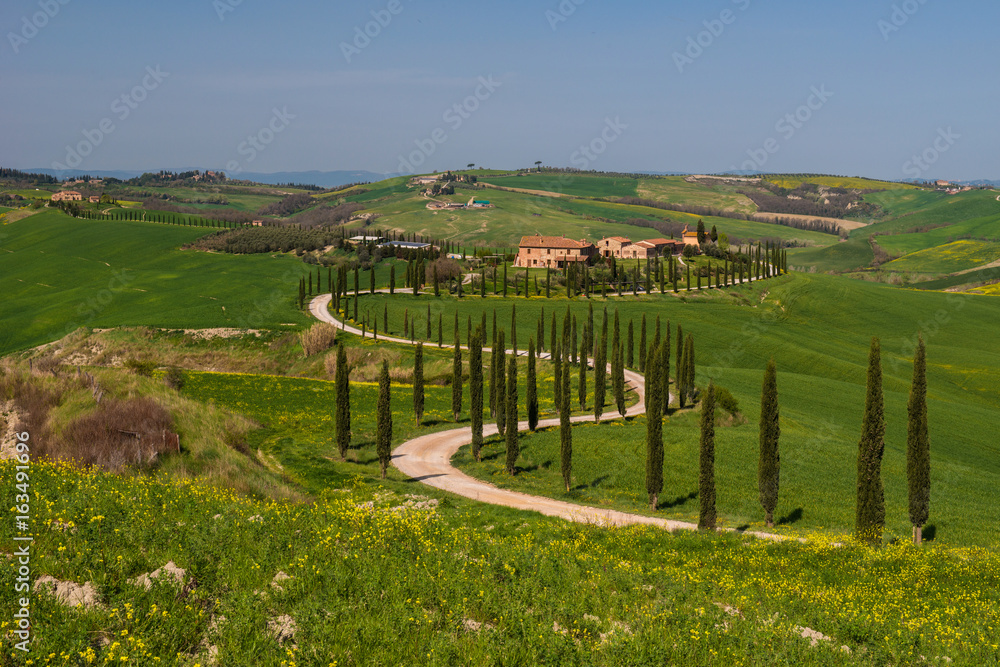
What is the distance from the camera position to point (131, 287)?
150875mm

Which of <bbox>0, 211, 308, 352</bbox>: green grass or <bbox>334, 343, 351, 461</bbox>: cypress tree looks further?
<bbox>0, 211, 308, 352</bbox>: green grass

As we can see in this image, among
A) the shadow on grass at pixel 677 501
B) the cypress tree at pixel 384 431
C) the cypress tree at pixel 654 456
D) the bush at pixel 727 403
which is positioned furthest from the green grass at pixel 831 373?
the cypress tree at pixel 384 431

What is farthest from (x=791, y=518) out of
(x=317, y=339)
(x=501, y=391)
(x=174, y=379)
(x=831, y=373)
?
(x=317, y=339)

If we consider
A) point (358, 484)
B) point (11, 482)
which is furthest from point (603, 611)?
point (358, 484)

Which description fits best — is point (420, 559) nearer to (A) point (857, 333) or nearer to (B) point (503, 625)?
(B) point (503, 625)

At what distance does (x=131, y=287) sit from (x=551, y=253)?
10519 cm

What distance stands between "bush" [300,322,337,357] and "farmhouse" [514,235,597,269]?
80.7m

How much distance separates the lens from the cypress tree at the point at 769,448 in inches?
1519

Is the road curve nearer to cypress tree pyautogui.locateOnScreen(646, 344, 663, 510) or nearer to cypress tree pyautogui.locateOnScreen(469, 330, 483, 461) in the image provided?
cypress tree pyautogui.locateOnScreen(469, 330, 483, 461)

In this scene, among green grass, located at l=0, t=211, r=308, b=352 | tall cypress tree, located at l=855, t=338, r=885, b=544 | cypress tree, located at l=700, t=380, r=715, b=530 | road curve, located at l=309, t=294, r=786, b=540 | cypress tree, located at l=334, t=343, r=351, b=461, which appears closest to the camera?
tall cypress tree, located at l=855, t=338, r=885, b=544

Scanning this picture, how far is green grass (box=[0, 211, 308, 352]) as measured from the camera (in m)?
117

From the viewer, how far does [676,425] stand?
6188 cm

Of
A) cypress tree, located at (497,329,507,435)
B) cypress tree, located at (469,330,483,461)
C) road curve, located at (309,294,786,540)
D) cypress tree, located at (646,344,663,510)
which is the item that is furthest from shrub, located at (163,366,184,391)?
cypress tree, located at (646,344,663,510)

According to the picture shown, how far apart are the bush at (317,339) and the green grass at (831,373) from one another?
19.8 meters
